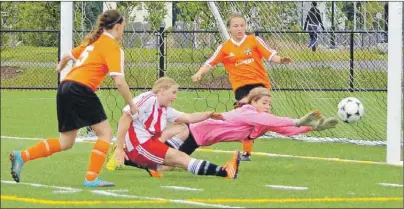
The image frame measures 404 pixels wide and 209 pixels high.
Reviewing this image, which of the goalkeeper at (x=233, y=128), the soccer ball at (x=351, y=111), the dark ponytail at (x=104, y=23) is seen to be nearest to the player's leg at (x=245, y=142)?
the goalkeeper at (x=233, y=128)

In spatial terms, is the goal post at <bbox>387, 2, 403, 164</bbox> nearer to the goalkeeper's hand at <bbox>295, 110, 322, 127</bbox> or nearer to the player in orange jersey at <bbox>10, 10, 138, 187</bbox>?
the goalkeeper's hand at <bbox>295, 110, 322, 127</bbox>

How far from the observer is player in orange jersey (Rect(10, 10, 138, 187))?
31.3 ft

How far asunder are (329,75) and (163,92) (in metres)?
10.3

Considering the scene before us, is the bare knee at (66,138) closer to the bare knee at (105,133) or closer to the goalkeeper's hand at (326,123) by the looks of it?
the bare knee at (105,133)

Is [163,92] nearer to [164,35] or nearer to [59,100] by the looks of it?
[59,100]

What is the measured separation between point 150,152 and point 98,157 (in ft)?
2.44

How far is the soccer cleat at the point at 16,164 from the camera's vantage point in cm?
941

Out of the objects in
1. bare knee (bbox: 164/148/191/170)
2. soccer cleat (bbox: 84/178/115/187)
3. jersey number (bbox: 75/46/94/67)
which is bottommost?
soccer cleat (bbox: 84/178/115/187)

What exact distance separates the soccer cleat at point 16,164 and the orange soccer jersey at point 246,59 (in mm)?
3459

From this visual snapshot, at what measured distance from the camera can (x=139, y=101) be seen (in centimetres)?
1041

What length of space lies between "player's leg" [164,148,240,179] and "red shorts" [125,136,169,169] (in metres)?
0.06

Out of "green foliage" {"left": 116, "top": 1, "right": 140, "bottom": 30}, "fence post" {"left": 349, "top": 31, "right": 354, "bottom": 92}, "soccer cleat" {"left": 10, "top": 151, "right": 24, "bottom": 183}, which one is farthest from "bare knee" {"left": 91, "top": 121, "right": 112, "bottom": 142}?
"fence post" {"left": 349, "top": 31, "right": 354, "bottom": 92}

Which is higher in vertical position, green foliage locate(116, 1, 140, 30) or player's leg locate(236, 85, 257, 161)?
green foliage locate(116, 1, 140, 30)

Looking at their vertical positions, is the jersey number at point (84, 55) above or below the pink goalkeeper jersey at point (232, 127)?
above
